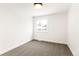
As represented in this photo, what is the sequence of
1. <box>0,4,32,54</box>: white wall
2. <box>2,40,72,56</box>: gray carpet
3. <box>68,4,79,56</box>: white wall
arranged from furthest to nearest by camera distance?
<box>0,4,32,54</box>: white wall, <box>2,40,72,56</box>: gray carpet, <box>68,4,79,56</box>: white wall

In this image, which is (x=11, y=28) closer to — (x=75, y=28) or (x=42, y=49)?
(x=42, y=49)

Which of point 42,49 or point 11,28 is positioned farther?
point 11,28

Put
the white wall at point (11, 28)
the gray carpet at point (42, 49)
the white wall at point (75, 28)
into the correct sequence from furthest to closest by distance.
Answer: the white wall at point (11, 28), the gray carpet at point (42, 49), the white wall at point (75, 28)

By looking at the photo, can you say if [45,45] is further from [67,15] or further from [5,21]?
[5,21]

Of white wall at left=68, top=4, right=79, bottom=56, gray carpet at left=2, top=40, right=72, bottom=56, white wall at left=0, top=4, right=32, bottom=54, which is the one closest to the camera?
white wall at left=68, top=4, right=79, bottom=56

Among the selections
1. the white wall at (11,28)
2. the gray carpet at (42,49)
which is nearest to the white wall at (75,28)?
the gray carpet at (42,49)

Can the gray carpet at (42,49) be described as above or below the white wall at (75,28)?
below

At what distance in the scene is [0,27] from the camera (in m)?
2.30

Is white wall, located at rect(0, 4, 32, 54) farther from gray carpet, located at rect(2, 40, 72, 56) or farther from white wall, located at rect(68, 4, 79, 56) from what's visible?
white wall, located at rect(68, 4, 79, 56)

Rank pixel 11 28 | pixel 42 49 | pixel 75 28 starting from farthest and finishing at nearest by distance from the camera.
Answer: pixel 11 28
pixel 42 49
pixel 75 28

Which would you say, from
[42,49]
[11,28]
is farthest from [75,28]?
[11,28]

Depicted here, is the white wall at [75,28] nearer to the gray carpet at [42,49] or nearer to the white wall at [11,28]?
the gray carpet at [42,49]

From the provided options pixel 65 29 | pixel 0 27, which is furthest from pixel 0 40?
pixel 65 29

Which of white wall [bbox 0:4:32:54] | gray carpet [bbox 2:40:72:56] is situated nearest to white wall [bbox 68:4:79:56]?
gray carpet [bbox 2:40:72:56]
